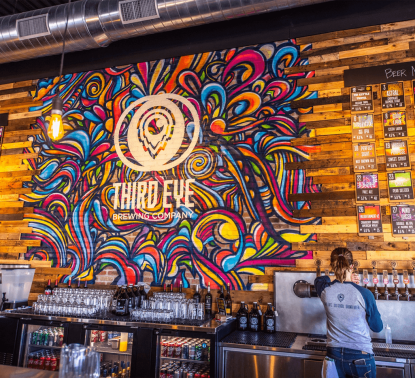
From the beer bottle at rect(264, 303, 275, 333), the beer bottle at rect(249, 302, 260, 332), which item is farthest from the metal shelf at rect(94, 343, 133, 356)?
the beer bottle at rect(264, 303, 275, 333)

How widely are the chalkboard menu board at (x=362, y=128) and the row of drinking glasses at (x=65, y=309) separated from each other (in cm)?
344

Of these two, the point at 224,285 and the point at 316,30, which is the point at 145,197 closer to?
the point at 224,285

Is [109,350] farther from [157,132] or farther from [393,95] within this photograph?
[393,95]

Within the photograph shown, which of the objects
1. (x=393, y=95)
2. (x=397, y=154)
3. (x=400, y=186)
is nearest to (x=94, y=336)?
(x=400, y=186)

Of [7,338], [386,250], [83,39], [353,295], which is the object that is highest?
[83,39]

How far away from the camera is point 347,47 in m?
4.11

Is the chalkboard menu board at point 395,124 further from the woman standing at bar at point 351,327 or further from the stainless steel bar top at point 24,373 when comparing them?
the stainless steel bar top at point 24,373

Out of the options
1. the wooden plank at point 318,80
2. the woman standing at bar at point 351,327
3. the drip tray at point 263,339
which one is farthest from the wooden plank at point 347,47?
the drip tray at point 263,339

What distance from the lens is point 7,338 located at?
3855mm

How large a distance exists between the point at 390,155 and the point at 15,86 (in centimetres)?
551

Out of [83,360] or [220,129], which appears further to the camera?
[220,129]

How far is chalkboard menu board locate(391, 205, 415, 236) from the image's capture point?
3.55 m

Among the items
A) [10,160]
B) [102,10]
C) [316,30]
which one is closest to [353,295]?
[316,30]

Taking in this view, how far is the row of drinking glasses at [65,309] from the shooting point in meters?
3.82
